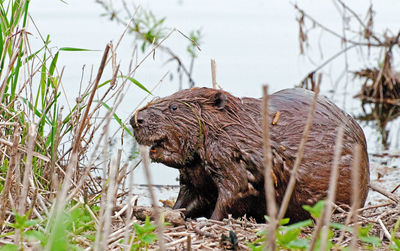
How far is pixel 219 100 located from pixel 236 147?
0.26 meters

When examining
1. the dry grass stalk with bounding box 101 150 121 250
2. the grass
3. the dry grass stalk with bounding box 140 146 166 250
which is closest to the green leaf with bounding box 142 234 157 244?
the grass

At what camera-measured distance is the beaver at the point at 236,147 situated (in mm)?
3369

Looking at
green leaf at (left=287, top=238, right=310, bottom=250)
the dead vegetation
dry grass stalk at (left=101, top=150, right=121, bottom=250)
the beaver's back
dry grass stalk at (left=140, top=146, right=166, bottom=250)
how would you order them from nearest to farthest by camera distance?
dry grass stalk at (left=140, top=146, right=166, bottom=250) < dry grass stalk at (left=101, top=150, right=121, bottom=250) < green leaf at (left=287, top=238, right=310, bottom=250) < the beaver's back < the dead vegetation

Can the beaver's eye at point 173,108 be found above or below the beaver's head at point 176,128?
above

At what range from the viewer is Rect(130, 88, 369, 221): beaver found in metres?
3.37

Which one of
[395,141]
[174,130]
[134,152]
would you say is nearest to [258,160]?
[174,130]

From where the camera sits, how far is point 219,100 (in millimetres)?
3453

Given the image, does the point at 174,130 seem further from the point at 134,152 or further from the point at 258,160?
the point at 134,152

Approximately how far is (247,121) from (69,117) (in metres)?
0.94

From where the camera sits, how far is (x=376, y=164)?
6.01 meters

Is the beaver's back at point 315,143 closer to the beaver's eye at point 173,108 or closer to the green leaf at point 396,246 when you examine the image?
the beaver's eye at point 173,108

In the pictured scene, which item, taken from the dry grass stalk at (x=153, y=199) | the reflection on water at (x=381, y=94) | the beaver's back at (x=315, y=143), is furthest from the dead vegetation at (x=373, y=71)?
the dry grass stalk at (x=153, y=199)

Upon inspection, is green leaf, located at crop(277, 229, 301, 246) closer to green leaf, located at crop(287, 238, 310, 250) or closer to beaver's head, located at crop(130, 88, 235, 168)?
green leaf, located at crop(287, 238, 310, 250)

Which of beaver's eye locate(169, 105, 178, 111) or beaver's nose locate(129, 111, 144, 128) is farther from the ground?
beaver's eye locate(169, 105, 178, 111)
